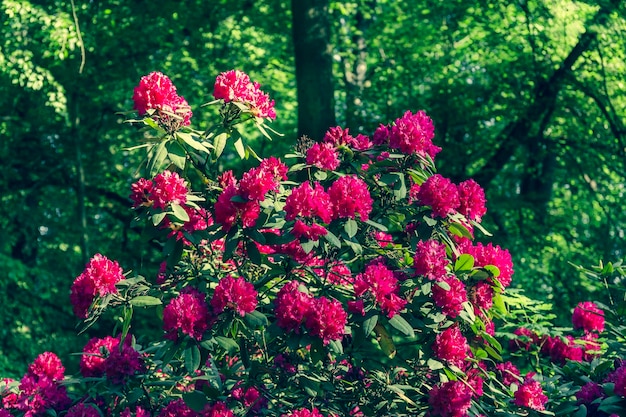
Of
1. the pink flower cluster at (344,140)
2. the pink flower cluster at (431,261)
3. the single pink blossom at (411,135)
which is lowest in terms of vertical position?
the pink flower cluster at (431,261)

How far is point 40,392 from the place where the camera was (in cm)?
439

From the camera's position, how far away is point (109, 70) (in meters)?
11.3

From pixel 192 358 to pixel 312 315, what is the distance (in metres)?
0.55

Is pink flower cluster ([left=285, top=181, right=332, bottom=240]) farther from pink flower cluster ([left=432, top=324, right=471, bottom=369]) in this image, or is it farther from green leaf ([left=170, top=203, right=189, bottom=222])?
pink flower cluster ([left=432, top=324, right=471, bottom=369])

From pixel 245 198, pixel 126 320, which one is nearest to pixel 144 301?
pixel 126 320

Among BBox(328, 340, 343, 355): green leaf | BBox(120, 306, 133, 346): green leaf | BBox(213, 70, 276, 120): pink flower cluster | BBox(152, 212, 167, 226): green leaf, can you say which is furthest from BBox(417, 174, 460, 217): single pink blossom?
BBox(120, 306, 133, 346): green leaf

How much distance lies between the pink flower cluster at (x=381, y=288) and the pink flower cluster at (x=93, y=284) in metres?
1.12

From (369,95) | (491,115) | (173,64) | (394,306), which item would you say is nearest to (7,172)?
(173,64)

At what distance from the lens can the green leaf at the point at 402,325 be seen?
3.77m

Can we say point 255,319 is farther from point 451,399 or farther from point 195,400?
point 451,399

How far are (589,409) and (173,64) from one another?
27.7 feet

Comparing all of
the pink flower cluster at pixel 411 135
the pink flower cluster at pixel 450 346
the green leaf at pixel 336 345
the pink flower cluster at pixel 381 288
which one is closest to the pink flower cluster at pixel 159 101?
the pink flower cluster at pixel 411 135

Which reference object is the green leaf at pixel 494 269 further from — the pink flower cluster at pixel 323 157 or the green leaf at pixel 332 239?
the pink flower cluster at pixel 323 157

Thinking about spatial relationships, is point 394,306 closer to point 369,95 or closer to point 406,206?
point 406,206
